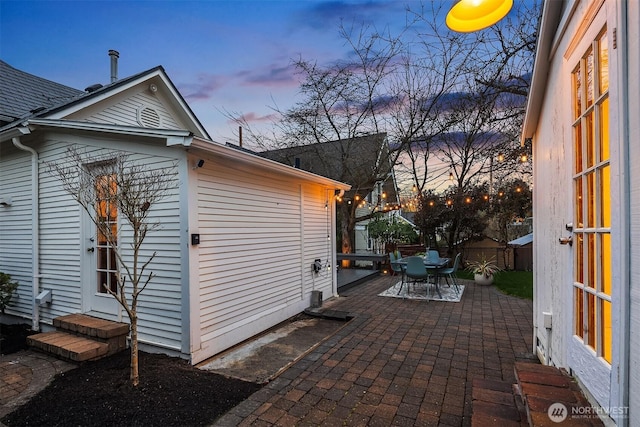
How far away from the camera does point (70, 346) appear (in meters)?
3.67

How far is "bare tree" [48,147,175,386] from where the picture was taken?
3.02 metres

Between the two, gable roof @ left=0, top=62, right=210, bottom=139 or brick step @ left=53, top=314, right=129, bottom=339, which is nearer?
brick step @ left=53, top=314, right=129, bottom=339

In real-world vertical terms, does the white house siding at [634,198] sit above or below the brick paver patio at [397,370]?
above

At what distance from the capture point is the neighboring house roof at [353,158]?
1161cm

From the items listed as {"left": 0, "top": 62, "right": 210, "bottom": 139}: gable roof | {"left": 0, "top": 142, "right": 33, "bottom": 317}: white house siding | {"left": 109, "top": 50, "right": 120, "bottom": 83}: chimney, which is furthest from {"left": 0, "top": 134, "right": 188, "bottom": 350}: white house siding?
{"left": 109, "top": 50, "right": 120, "bottom": 83}: chimney

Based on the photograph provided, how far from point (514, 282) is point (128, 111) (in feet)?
35.5

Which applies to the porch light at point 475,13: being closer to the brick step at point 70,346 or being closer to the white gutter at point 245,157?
the white gutter at point 245,157

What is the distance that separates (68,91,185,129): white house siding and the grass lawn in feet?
31.3

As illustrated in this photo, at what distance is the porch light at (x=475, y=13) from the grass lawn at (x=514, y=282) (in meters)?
6.76

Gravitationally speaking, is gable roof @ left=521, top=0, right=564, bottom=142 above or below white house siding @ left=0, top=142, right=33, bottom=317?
above

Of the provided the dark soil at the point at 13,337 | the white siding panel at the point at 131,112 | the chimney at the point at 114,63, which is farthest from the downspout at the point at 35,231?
the chimney at the point at 114,63

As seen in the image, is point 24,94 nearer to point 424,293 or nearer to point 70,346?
point 70,346

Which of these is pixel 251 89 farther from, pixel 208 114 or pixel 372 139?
pixel 372 139
